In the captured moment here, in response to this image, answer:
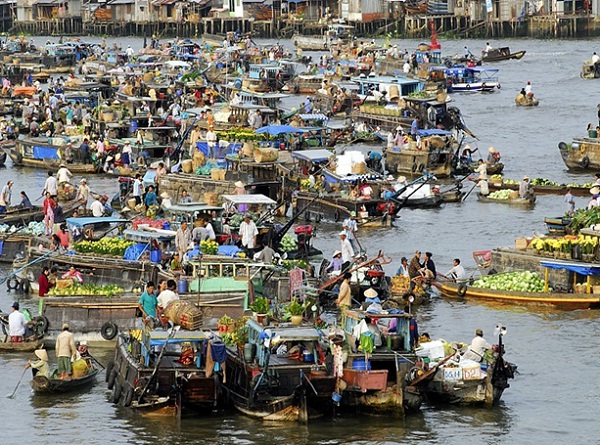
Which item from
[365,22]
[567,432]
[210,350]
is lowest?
[567,432]

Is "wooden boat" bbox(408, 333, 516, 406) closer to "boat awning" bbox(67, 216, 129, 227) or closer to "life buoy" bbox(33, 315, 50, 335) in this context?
"life buoy" bbox(33, 315, 50, 335)

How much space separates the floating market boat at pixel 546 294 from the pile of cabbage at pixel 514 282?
185mm

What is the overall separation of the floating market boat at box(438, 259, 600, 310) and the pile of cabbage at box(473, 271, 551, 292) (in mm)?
185

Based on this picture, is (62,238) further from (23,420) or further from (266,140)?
(266,140)

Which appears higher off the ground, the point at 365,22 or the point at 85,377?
the point at 365,22

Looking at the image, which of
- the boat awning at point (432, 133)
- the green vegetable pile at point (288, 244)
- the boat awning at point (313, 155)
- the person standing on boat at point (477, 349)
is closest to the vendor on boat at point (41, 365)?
the person standing on boat at point (477, 349)

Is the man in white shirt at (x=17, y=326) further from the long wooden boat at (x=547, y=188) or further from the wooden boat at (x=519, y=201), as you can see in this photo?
the long wooden boat at (x=547, y=188)

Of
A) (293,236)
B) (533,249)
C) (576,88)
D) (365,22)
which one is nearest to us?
(533,249)

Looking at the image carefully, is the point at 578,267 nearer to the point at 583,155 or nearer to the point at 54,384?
the point at 54,384

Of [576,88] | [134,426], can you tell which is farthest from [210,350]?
[576,88]

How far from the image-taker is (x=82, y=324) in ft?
102

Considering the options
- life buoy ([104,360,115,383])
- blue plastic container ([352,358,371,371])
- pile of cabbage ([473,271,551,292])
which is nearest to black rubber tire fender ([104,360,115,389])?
life buoy ([104,360,115,383])

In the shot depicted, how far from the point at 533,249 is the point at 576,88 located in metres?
53.6

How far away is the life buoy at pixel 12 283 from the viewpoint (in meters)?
36.8
